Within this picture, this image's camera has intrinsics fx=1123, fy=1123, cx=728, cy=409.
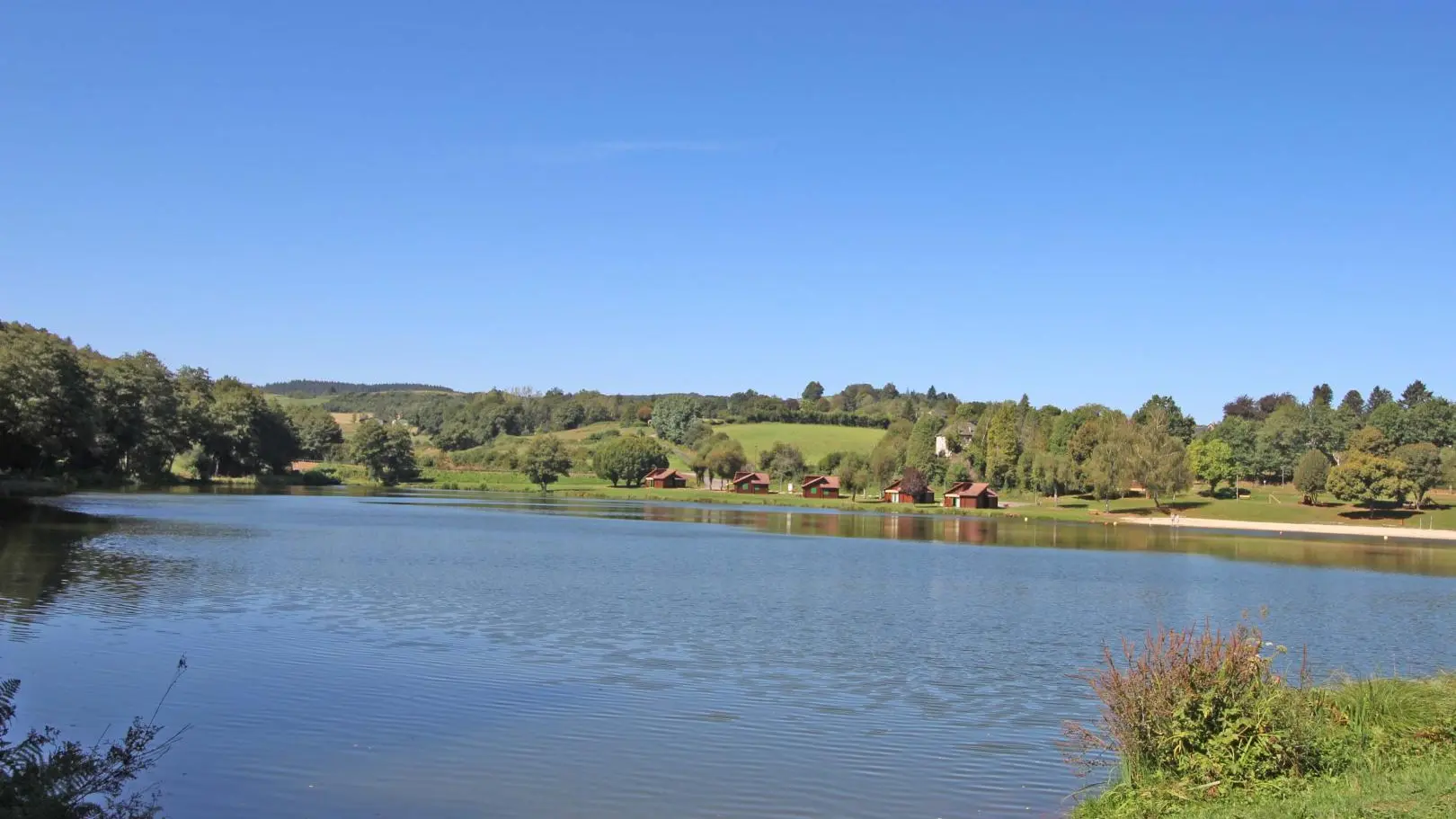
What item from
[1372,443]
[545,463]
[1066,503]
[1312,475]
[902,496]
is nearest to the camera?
[1372,443]

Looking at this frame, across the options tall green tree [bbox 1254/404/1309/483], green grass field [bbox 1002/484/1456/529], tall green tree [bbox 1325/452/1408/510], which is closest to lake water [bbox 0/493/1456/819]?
green grass field [bbox 1002/484/1456/529]

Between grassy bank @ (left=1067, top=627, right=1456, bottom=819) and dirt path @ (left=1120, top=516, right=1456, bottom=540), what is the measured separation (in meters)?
85.9

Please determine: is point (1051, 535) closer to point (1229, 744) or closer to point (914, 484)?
point (914, 484)

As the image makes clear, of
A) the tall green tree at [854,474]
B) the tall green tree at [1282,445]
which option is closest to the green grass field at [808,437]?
the tall green tree at [854,474]

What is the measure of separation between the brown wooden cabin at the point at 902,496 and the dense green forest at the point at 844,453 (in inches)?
81.5

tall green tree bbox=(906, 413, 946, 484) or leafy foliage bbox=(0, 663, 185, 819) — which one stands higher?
tall green tree bbox=(906, 413, 946, 484)

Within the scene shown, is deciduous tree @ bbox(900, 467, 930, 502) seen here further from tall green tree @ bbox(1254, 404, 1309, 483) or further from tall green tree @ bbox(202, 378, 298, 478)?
tall green tree @ bbox(202, 378, 298, 478)

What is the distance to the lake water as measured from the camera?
506 inches

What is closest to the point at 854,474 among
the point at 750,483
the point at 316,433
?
the point at 750,483

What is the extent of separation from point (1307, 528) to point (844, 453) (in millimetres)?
69068

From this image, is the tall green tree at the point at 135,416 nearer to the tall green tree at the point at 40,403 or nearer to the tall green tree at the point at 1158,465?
the tall green tree at the point at 40,403

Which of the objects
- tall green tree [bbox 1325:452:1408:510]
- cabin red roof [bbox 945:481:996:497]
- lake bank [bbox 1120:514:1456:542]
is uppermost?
tall green tree [bbox 1325:452:1408:510]

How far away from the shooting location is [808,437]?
593ft

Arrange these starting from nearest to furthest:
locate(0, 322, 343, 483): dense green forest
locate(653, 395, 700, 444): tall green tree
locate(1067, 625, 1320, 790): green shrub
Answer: locate(1067, 625, 1320, 790): green shrub < locate(0, 322, 343, 483): dense green forest < locate(653, 395, 700, 444): tall green tree
